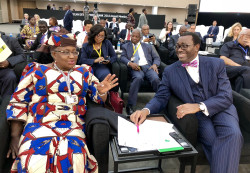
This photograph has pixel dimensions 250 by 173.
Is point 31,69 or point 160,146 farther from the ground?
point 31,69

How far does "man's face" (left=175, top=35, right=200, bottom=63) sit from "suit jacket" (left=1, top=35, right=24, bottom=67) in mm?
2258

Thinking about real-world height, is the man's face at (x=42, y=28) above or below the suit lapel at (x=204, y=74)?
above

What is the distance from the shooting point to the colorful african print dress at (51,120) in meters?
1.36

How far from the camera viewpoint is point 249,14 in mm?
11938

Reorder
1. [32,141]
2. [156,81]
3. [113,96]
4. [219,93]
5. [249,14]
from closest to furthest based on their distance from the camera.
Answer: [32,141], [219,93], [113,96], [156,81], [249,14]

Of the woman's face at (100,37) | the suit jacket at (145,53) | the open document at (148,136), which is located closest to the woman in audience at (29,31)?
the woman's face at (100,37)

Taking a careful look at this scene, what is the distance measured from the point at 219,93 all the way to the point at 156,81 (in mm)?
1449

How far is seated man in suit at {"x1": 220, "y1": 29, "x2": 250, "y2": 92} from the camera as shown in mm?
3182

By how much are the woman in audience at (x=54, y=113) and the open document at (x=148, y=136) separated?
32 cm

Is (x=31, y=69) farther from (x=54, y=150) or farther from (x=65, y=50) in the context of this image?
(x=54, y=150)

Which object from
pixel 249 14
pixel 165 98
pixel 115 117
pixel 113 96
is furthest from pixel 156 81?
pixel 249 14

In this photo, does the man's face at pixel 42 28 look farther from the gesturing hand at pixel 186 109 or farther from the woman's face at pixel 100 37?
the gesturing hand at pixel 186 109

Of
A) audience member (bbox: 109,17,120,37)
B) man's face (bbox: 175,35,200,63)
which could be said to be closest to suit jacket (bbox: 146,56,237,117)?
man's face (bbox: 175,35,200,63)

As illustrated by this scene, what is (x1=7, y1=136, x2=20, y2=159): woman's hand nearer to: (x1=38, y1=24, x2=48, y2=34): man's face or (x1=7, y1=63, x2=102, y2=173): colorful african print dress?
(x1=7, y1=63, x2=102, y2=173): colorful african print dress
